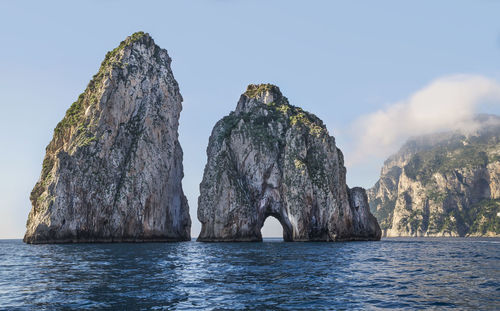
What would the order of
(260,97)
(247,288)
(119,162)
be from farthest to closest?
(260,97) → (119,162) → (247,288)

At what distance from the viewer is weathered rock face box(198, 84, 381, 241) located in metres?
87.1

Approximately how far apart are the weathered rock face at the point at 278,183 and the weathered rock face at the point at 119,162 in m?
10.9

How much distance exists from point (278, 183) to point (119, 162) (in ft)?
123

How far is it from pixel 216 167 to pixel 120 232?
2576 cm

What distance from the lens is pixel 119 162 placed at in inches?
3479

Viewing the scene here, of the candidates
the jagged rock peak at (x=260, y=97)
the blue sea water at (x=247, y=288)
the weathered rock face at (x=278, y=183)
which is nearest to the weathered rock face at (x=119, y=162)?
the weathered rock face at (x=278, y=183)

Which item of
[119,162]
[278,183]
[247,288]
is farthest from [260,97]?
[247,288]

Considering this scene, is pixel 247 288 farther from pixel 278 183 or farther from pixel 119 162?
pixel 119 162

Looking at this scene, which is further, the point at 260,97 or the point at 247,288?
the point at 260,97

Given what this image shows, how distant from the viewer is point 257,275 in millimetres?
25797

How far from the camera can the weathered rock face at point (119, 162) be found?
79688 mm

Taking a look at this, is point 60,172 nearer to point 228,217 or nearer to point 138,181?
point 138,181

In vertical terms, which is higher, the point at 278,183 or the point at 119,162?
the point at 119,162

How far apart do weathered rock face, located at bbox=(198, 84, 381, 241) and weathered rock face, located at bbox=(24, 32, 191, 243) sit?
10882 millimetres
